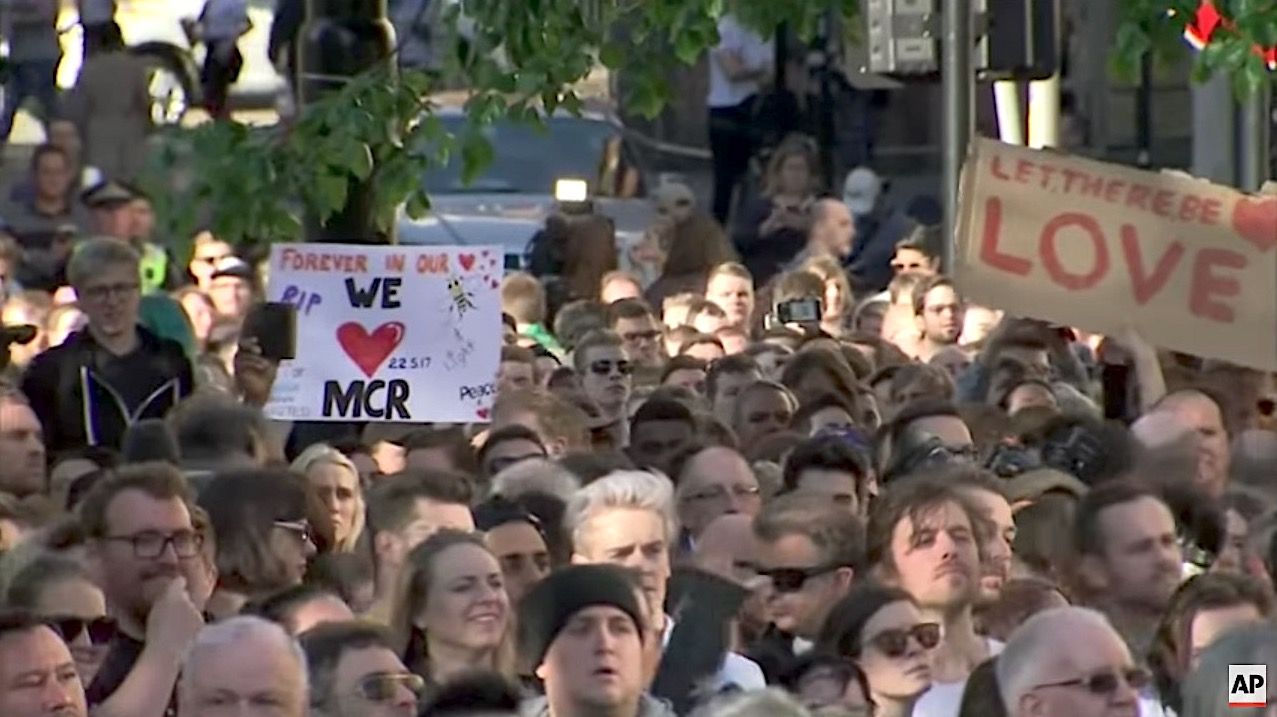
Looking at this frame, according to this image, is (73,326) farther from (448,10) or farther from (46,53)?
(46,53)

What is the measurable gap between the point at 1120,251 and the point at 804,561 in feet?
5.56

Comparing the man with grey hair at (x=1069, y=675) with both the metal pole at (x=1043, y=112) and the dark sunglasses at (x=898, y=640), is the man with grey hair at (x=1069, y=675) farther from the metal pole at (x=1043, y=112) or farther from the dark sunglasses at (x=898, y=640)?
the metal pole at (x=1043, y=112)

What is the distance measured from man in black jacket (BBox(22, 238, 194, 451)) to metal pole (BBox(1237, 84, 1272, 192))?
738cm

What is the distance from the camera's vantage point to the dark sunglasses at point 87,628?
962cm

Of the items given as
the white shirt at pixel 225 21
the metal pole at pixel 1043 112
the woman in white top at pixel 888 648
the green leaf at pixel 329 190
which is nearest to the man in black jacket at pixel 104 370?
the green leaf at pixel 329 190

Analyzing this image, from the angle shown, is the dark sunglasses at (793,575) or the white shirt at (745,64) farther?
the white shirt at (745,64)

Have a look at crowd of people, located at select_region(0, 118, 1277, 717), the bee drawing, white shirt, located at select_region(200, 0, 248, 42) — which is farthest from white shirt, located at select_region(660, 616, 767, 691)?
white shirt, located at select_region(200, 0, 248, 42)

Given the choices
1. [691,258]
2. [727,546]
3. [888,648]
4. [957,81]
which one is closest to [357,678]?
[888,648]

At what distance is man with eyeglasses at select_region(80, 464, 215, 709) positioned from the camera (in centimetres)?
994

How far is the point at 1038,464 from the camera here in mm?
12938

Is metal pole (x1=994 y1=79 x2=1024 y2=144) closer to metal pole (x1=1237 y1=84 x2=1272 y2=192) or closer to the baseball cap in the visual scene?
metal pole (x1=1237 y1=84 x2=1272 y2=192)

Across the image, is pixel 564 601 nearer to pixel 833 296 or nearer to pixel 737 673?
pixel 737 673

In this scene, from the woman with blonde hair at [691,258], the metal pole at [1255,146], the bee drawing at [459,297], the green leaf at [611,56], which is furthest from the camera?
the metal pole at [1255,146]

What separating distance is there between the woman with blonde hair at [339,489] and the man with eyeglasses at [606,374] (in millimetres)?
3439
